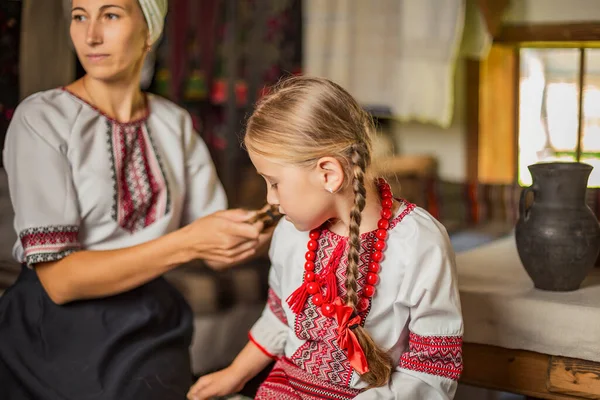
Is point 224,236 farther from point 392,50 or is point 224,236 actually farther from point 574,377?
point 392,50

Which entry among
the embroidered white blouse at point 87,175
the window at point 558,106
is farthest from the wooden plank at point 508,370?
the window at point 558,106

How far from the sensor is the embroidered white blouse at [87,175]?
1.53 meters

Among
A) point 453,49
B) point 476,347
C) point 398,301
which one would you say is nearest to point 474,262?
point 476,347

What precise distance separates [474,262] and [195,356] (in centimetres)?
125

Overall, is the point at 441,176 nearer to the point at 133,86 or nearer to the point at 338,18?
the point at 338,18

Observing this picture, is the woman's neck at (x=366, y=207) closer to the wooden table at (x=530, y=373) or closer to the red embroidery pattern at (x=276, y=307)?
the red embroidery pattern at (x=276, y=307)

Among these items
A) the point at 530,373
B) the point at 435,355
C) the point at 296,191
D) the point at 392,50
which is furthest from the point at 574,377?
the point at 392,50

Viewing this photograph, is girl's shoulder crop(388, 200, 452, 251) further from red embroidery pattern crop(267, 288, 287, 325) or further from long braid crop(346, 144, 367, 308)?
red embroidery pattern crop(267, 288, 287, 325)

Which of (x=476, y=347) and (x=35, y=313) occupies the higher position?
(x=35, y=313)

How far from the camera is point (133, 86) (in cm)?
167

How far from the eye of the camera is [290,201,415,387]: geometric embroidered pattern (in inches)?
55.9

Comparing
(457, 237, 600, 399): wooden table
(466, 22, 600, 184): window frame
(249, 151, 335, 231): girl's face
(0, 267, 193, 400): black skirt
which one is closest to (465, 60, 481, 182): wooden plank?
(466, 22, 600, 184): window frame

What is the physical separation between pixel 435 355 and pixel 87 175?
0.75 metres

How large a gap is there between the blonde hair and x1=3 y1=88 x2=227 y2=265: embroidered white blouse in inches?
14.2
